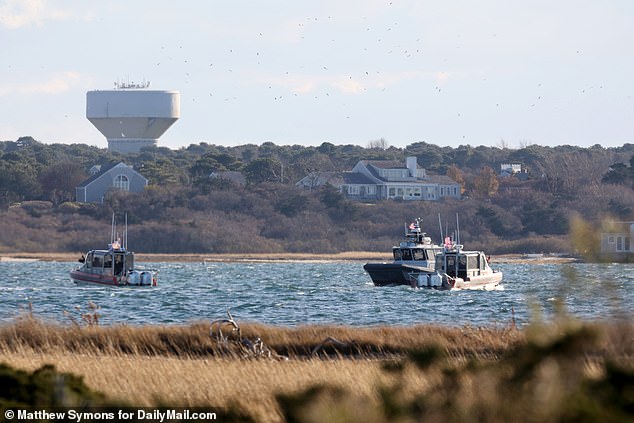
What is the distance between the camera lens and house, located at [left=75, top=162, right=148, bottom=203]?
139375 mm

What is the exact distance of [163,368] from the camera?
19.8m

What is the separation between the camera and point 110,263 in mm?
72000

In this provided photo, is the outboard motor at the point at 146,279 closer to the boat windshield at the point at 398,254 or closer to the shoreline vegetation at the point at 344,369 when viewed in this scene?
the boat windshield at the point at 398,254

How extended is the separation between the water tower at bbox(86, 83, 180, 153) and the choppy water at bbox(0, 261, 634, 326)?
287 ft

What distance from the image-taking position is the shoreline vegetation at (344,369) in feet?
28.0

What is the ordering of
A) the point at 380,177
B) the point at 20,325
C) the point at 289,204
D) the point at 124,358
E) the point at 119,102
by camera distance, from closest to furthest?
the point at 124,358 < the point at 20,325 < the point at 289,204 < the point at 380,177 < the point at 119,102

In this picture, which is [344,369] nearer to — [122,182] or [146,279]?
[146,279]

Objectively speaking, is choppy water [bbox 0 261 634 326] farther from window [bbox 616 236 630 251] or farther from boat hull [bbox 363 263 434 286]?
window [bbox 616 236 630 251]

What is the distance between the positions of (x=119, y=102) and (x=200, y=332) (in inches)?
6258

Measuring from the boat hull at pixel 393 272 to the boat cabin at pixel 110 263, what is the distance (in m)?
12.7

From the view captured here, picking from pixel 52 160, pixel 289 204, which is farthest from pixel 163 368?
pixel 52 160

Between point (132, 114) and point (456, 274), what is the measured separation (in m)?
120

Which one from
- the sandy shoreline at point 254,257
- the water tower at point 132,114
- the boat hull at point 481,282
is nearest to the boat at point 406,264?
the boat hull at point 481,282

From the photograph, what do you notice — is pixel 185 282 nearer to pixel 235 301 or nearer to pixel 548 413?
pixel 235 301
